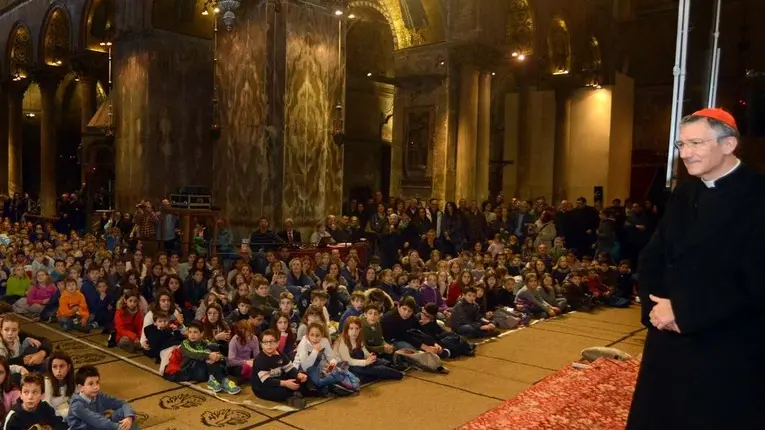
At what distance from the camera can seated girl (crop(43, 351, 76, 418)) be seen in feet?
16.6

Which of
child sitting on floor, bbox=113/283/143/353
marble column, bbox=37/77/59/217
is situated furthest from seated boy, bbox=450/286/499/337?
marble column, bbox=37/77/59/217

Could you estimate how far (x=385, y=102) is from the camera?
81.4 feet

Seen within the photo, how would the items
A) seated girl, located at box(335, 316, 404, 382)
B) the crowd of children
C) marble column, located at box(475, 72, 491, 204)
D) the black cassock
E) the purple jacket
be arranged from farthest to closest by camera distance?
marble column, located at box(475, 72, 491, 204) < the purple jacket < seated girl, located at box(335, 316, 404, 382) < the crowd of children < the black cassock

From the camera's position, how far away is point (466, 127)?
1720 centimetres

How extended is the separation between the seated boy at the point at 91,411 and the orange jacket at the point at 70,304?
435cm

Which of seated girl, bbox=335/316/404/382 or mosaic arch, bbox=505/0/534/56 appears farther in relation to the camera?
mosaic arch, bbox=505/0/534/56

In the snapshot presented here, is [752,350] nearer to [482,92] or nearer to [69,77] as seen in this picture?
[482,92]

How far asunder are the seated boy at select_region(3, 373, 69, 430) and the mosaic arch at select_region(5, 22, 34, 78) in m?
23.4

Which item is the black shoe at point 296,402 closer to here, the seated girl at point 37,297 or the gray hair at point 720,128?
the gray hair at point 720,128

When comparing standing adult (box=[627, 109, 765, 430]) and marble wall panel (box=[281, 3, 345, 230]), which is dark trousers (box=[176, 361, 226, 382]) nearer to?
standing adult (box=[627, 109, 765, 430])

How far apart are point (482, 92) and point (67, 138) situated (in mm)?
21982

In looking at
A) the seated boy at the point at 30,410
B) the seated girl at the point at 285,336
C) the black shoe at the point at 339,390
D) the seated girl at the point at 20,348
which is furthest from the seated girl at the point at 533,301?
the seated boy at the point at 30,410

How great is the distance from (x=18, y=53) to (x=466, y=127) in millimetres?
19108

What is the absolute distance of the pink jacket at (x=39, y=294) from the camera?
9.65 m
